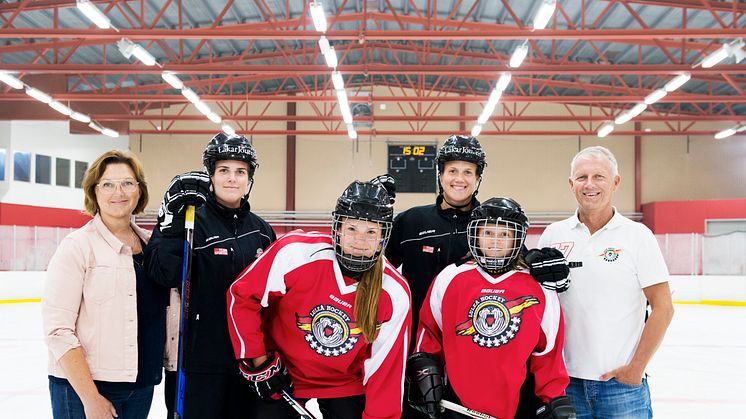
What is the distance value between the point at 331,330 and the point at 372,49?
13286 millimetres

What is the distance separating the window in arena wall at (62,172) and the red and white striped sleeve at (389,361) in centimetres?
1705

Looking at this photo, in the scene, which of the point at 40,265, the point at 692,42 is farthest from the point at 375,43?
the point at 40,265

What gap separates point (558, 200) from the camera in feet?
58.2

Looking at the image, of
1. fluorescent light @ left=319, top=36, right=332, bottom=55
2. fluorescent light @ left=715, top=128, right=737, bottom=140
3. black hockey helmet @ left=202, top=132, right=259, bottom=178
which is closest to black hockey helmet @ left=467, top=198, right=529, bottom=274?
black hockey helmet @ left=202, top=132, right=259, bottom=178

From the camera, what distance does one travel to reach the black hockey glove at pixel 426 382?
2.13 m

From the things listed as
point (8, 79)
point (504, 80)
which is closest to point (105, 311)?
point (504, 80)

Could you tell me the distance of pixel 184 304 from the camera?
90.3 inches

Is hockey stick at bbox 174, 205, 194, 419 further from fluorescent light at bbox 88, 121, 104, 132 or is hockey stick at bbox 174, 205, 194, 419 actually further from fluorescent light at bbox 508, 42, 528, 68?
fluorescent light at bbox 88, 121, 104, 132

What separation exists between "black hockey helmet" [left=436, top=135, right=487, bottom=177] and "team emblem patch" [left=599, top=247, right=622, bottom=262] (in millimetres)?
653

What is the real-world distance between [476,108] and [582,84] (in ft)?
12.5

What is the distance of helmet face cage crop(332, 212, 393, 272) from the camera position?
7.02ft

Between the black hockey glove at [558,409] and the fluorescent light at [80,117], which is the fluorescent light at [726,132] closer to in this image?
the fluorescent light at [80,117]

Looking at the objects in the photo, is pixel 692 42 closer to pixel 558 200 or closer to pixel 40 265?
pixel 558 200

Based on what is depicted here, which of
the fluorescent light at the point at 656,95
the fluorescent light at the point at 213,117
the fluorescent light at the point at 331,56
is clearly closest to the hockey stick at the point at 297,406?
the fluorescent light at the point at 331,56
